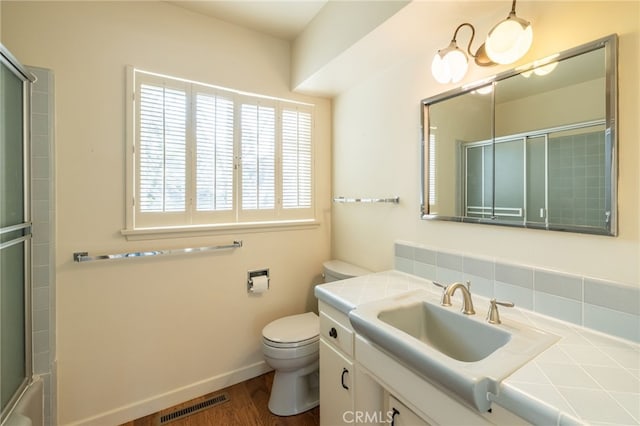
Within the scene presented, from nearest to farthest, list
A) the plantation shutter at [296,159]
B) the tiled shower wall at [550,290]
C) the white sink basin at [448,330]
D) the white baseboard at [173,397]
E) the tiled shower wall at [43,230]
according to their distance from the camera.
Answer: the tiled shower wall at [550,290]
the white sink basin at [448,330]
the tiled shower wall at [43,230]
the white baseboard at [173,397]
the plantation shutter at [296,159]

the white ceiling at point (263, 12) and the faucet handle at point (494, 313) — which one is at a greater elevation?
the white ceiling at point (263, 12)

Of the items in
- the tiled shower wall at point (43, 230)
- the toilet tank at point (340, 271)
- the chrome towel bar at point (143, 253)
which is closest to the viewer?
the tiled shower wall at point (43, 230)

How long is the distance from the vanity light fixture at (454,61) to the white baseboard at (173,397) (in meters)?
2.22

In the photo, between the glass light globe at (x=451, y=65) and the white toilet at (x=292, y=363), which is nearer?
the glass light globe at (x=451, y=65)

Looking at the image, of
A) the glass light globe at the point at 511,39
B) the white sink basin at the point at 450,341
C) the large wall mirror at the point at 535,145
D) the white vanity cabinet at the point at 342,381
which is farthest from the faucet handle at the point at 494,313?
the glass light globe at the point at 511,39

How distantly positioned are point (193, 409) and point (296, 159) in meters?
1.85

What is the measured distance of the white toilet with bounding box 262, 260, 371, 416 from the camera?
1.74 m

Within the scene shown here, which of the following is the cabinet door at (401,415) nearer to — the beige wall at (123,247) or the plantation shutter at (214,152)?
the beige wall at (123,247)

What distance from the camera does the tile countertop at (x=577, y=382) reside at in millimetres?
654

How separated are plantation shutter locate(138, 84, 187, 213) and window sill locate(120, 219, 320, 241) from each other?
130 mm

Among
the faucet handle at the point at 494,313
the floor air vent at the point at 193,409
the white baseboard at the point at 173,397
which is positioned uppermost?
the faucet handle at the point at 494,313

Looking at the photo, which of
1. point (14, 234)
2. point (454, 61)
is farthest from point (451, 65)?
point (14, 234)

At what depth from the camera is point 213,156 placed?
196 centimetres

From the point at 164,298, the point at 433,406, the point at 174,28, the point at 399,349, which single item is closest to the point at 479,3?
the point at 399,349
